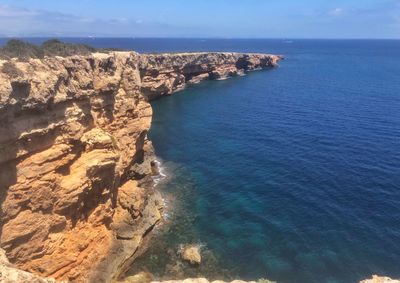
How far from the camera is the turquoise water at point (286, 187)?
3441cm

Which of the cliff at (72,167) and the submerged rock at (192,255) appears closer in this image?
the cliff at (72,167)

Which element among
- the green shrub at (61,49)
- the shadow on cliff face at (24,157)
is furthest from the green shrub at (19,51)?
the shadow on cliff face at (24,157)

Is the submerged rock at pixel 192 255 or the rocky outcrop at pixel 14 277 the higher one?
the rocky outcrop at pixel 14 277

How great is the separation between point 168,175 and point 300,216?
1958 cm

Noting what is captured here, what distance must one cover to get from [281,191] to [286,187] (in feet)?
3.95

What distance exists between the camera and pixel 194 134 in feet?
227

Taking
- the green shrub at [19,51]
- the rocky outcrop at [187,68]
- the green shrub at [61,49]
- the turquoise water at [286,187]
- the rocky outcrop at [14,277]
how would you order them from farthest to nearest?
the rocky outcrop at [187,68] < the turquoise water at [286,187] < the green shrub at [61,49] < the green shrub at [19,51] < the rocky outcrop at [14,277]

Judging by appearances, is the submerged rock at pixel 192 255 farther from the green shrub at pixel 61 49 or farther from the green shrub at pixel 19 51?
the green shrub at pixel 19 51

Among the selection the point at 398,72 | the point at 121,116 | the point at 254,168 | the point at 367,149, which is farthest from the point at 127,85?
the point at 398,72

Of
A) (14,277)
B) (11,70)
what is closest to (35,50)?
(11,70)

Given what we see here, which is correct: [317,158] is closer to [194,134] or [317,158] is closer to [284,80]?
[194,134]

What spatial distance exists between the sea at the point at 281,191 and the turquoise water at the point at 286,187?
14cm

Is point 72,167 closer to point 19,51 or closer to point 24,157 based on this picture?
point 24,157

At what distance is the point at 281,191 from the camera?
45.7 m
